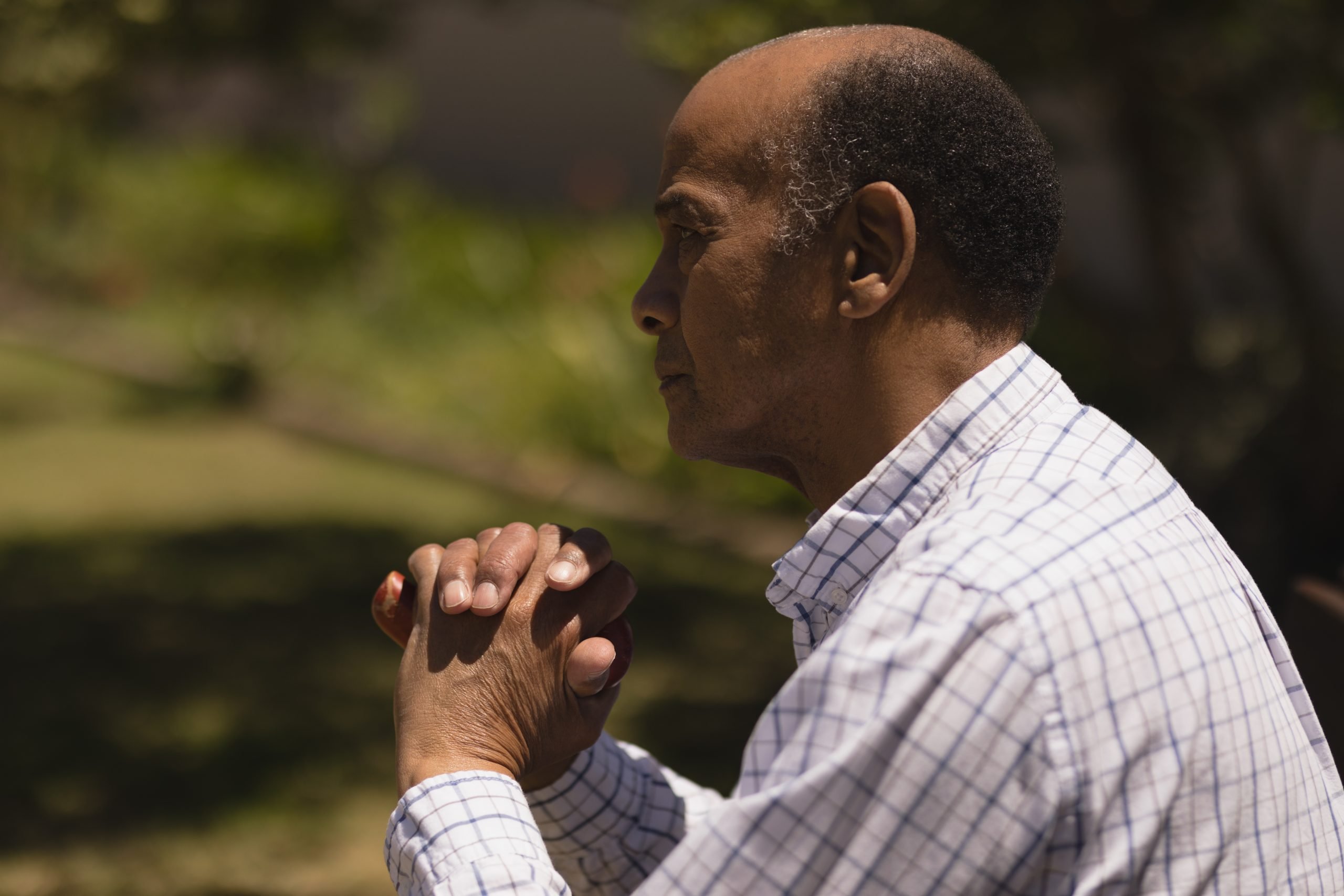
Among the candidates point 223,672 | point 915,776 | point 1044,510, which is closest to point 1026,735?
point 915,776

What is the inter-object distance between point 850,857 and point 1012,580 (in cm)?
29

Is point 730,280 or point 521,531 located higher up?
point 730,280

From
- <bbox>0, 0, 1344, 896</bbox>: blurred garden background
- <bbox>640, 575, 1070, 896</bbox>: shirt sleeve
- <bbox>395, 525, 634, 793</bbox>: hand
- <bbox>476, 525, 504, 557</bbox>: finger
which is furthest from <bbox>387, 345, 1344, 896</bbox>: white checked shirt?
<bbox>0, 0, 1344, 896</bbox>: blurred garden background

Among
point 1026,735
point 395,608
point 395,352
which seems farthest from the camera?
point 395,352

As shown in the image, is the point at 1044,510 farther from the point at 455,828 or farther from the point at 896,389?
the point at 455,828

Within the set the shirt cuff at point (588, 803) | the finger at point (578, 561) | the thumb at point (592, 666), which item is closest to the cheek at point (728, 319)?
the finger at point (578, 561)

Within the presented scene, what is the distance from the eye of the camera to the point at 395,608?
1.89 m

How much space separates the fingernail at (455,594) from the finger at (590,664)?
0.48ft

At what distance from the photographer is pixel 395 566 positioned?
6.79 m

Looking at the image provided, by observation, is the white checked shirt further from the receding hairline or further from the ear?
the receding hairline

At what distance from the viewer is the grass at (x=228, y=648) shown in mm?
4438

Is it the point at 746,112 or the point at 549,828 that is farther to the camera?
the point at 549,828

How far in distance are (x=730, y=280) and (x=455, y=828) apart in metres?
0.70

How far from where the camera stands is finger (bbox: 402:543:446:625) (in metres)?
1.78
